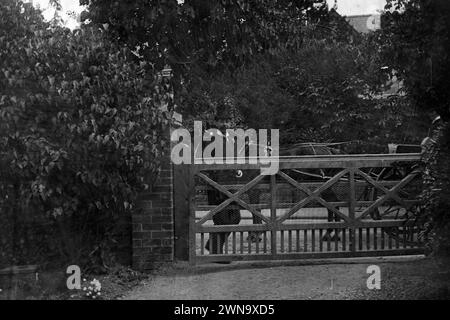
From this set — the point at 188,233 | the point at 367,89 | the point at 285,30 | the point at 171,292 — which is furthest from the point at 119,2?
the point at 367,89

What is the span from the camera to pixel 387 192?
6.99 metres

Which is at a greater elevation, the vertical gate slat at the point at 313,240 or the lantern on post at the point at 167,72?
the lantern on post at the point at 167,72

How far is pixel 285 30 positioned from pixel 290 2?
367 mm

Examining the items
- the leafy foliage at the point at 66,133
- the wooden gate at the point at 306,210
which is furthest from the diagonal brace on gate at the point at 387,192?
the leafy foliage at the point at 66,133

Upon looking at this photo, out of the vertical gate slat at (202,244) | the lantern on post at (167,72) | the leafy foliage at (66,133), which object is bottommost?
the vertical gate slat at (202,244)

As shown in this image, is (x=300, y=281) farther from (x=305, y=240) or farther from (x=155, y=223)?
(x=155, y=223)

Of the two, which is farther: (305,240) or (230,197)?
(305,240)

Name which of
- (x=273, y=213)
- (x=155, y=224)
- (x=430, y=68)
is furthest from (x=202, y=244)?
(x=430, y=68)

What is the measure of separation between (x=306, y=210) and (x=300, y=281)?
1024mm

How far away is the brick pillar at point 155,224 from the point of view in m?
6.66

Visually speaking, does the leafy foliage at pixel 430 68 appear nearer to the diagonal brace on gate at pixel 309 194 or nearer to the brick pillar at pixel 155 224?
the diagonal brace on gate at pixel 309 194

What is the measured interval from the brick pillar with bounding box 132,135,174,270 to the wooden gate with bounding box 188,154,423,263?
261 millimetres

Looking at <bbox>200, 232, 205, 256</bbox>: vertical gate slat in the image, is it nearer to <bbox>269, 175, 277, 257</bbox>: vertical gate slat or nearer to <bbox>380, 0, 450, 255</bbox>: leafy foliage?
<bbox>269, 175, 277, 257</bbox>: vertical gate slat

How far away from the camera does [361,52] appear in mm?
7840
